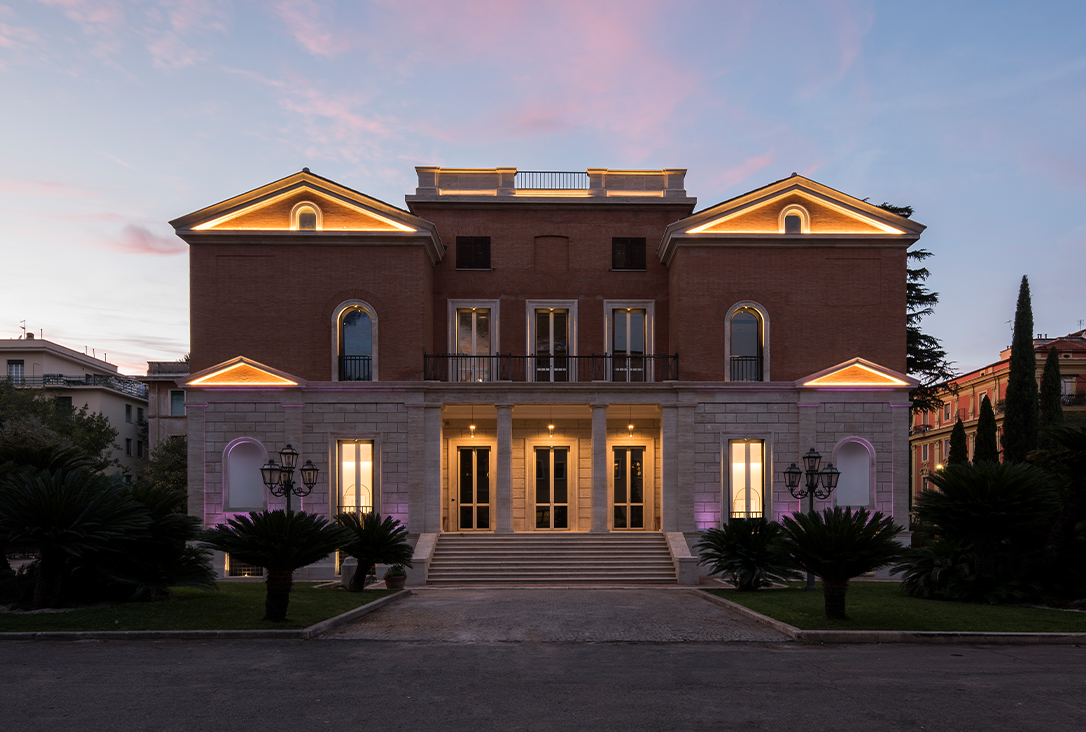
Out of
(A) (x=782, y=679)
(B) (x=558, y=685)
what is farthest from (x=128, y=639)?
(A) (x=782, y=679)

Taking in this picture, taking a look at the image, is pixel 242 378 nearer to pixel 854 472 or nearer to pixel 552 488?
pixel 552 488

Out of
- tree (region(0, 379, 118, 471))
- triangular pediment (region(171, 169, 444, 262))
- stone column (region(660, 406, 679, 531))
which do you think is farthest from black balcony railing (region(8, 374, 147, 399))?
stone column (region(660, 406, 679, 531))

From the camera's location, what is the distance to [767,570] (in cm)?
1958

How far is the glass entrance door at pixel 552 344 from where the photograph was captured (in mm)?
28391

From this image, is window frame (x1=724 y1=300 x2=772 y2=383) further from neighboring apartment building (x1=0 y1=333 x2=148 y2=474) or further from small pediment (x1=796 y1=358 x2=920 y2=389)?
neighboring apartment building (x1=0 y1=333 x2=148 y2=474)

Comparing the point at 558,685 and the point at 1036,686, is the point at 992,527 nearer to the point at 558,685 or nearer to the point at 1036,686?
the point at 1036,686

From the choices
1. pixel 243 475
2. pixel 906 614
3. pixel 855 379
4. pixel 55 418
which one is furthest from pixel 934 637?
pixel 55 418

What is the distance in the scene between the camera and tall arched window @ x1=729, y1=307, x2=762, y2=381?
26.5 meters

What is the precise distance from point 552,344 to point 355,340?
6887 millimetres

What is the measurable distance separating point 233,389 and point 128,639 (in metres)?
13.2

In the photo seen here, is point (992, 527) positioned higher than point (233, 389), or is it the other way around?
point (233, 389)

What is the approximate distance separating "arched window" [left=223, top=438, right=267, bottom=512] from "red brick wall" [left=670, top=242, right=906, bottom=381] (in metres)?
13.8

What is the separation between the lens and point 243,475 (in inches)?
983

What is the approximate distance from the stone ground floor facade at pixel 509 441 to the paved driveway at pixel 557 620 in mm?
5755
